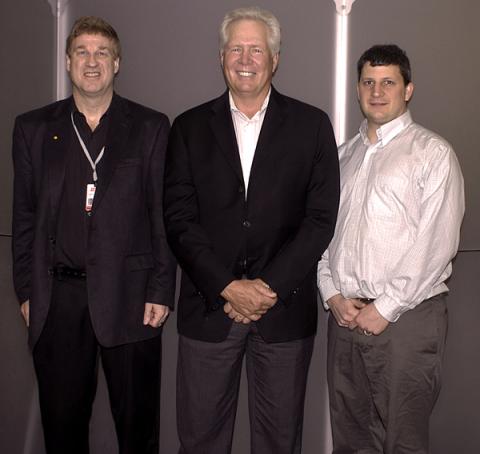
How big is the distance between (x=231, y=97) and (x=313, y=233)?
65 cm

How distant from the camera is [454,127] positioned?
303cm

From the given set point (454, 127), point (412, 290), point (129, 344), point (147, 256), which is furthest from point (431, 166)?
point (129, 344)

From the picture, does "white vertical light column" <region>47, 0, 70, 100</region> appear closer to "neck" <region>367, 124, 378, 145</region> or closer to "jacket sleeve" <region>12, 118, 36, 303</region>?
"jacket sleeve" <region>12, 118, 36, 303</region>

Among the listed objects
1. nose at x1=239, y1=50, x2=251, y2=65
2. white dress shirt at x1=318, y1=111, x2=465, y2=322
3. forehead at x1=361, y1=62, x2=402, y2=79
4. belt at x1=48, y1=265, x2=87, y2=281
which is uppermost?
nose at x1=239, y1=50, x2=251, y2=65

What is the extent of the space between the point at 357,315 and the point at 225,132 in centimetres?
87

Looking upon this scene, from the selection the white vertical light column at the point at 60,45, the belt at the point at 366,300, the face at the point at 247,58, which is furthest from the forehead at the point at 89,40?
the belt at the point at 366,300

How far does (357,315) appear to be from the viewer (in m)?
2.45

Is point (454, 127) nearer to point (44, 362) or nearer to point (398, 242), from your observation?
point (398, 242)

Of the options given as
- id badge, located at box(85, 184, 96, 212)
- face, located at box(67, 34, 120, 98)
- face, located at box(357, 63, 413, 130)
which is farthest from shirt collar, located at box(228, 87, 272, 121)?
id badge, located at box(85, 184, 96, 212)

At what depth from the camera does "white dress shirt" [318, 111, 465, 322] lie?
2326 millimetres

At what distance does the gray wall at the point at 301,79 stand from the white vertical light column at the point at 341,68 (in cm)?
3

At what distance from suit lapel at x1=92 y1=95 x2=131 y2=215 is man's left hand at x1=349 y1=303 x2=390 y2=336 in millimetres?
1085

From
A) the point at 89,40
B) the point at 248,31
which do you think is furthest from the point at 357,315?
the point at 89,40

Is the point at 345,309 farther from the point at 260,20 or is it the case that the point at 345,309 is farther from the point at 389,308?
the point at 260,20
